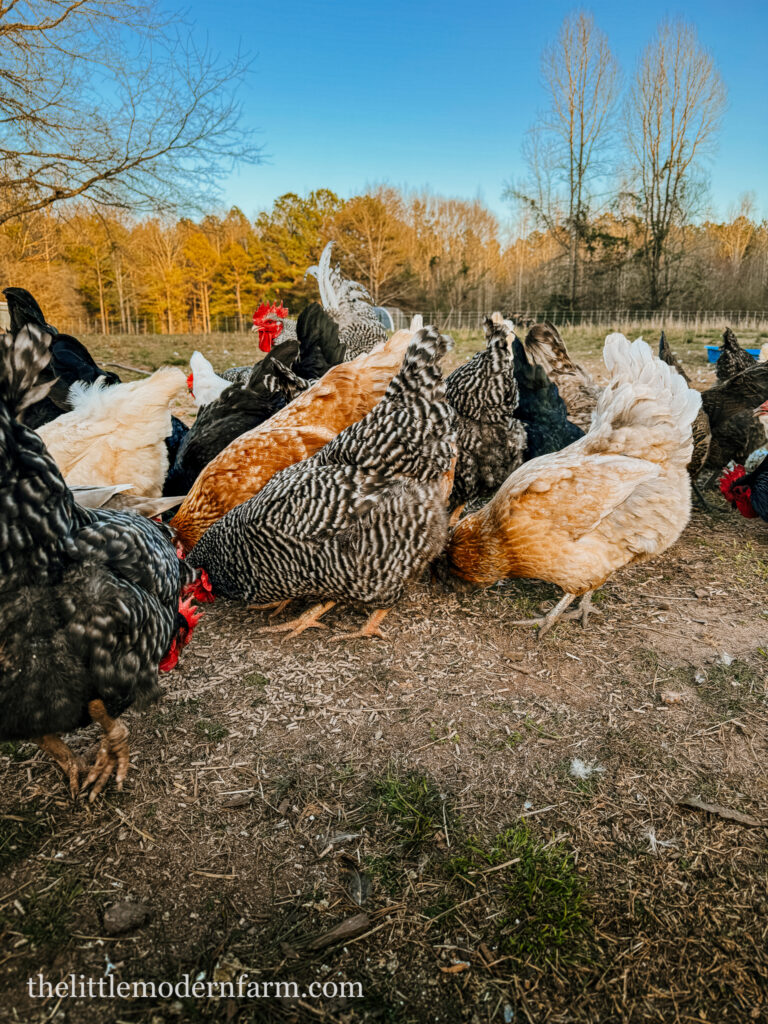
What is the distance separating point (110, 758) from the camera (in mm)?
2305

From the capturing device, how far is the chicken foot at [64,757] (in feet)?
7.02

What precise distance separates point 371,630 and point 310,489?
3.00 feet

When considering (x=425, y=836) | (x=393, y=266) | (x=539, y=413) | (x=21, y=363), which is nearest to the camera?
(x=21, y=363)

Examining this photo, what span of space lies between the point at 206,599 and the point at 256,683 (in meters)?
0.64

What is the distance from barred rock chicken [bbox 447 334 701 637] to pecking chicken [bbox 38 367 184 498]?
244cm

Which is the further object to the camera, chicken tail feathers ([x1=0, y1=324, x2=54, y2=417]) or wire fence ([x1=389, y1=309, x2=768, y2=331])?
wire fence ([x1=389, y1=309, x2=768, y2=331])

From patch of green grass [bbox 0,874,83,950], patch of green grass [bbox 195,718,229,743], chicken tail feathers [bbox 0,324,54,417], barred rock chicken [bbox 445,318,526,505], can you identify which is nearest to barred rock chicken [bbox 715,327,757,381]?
barred rock chicken [bbox 445,318,526,505]

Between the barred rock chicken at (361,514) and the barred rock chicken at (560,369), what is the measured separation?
9.43 ft

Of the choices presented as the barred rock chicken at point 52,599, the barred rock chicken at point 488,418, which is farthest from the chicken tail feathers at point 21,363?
the barred rock chicken at point 488,418

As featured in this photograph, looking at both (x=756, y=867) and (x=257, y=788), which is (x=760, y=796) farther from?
(x=257, y=788)

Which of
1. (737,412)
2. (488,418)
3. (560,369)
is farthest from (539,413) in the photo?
(737,412)

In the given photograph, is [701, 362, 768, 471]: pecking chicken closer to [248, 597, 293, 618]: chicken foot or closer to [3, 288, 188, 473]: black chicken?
[248, 597, 293, 618]: chicken foot

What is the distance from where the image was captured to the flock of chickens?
1.81 meters

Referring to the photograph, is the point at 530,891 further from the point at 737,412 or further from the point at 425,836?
the point at 737,412
